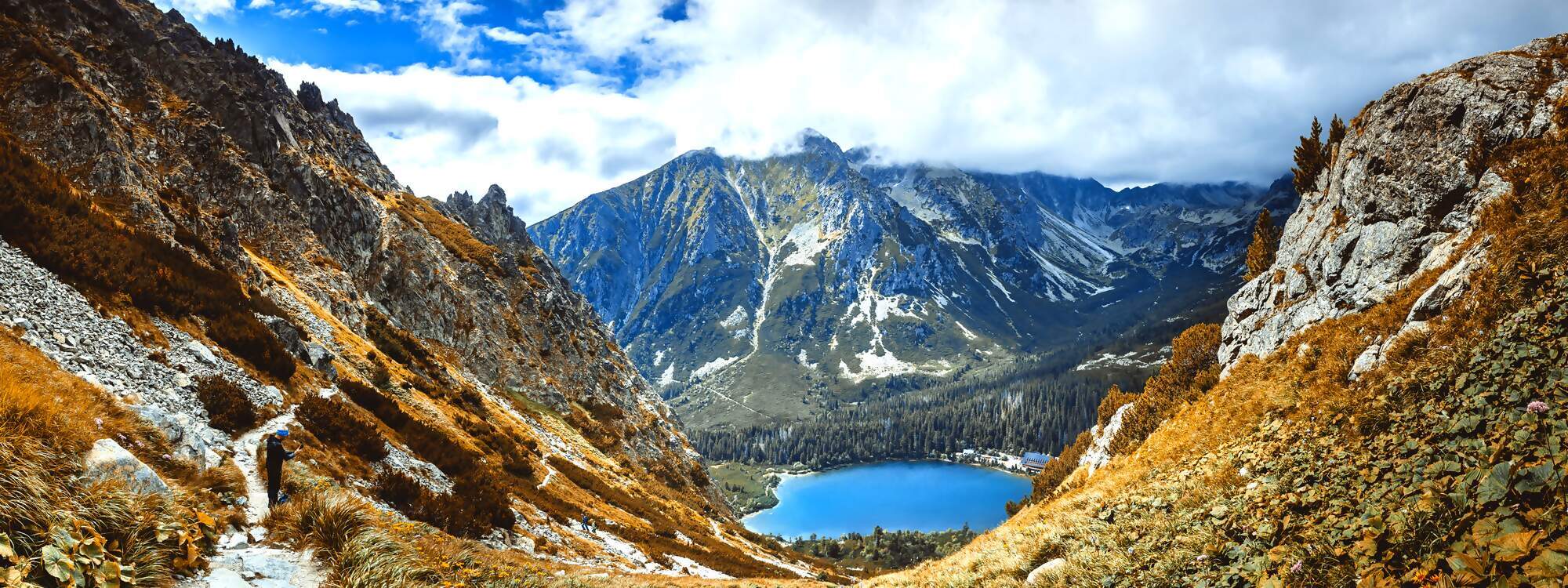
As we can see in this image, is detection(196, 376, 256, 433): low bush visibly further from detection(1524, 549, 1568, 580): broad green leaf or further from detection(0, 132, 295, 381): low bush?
detection(1524, 549, 1568, 580): broad green leaf

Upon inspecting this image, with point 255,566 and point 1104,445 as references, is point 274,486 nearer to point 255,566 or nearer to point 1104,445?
point 255,566

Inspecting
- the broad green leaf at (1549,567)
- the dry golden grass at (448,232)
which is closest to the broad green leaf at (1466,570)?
the broad green leaf at (1549,567)

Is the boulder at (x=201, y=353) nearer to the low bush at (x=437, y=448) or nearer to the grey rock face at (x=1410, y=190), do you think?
the low bush at (x=437, y=448)

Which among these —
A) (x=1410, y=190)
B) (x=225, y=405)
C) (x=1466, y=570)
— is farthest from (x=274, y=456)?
(x=1410, y=190)

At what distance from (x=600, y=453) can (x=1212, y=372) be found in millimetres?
44031

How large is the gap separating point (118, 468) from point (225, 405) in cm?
1035

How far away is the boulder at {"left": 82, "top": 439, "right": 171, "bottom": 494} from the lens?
844 centimetres

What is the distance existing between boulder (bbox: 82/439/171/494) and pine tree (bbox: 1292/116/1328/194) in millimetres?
46549

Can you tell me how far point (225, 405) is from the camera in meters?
17.1

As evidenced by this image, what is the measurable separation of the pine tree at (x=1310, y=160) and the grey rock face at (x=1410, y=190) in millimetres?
6040

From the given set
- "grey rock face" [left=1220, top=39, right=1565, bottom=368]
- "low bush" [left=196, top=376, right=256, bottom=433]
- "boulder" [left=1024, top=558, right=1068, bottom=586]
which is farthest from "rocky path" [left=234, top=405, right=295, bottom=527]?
"grey rock face" [left=1220, top=39, right=1565, bottom=368]

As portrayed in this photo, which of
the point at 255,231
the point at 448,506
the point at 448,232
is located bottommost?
the point at 448,506

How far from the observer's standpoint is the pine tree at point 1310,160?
35312 millimetres

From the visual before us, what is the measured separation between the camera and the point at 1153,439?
23672mm
